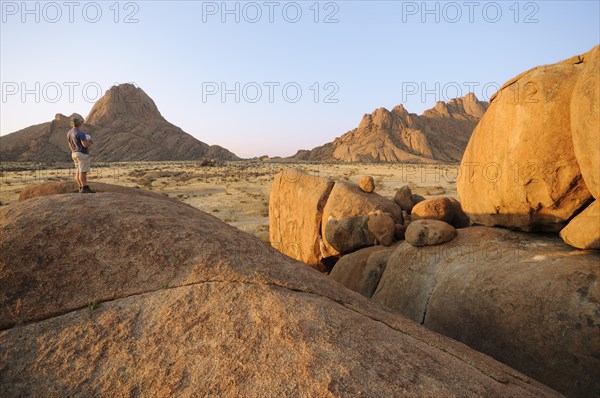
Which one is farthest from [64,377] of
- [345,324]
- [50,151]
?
[50,151]

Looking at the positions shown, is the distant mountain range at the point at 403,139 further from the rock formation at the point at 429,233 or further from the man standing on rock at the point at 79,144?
the man standing on rock at the point at 79,144

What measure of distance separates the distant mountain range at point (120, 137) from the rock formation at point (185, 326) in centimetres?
10234

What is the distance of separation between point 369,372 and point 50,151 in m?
110

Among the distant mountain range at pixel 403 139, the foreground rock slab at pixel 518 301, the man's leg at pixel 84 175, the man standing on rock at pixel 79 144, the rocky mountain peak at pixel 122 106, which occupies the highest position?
the rocky mountain peak at pixel 122 106

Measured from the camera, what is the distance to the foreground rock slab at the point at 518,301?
4441 millimetres

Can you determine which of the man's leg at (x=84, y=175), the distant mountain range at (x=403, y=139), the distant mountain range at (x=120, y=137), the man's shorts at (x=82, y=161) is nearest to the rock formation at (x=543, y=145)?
the man's leg at (x=84, y=175)

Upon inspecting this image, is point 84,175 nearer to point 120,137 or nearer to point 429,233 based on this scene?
point 429,233

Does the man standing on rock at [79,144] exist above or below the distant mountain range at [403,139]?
below

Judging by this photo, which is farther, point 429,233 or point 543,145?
point 429,233

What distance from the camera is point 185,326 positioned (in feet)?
9.85

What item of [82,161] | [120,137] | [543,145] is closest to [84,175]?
[82,161]

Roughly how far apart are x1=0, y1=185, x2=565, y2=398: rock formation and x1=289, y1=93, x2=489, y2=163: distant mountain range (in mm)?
96781

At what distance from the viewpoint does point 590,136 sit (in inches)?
183

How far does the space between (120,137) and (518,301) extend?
11832 centimetres
